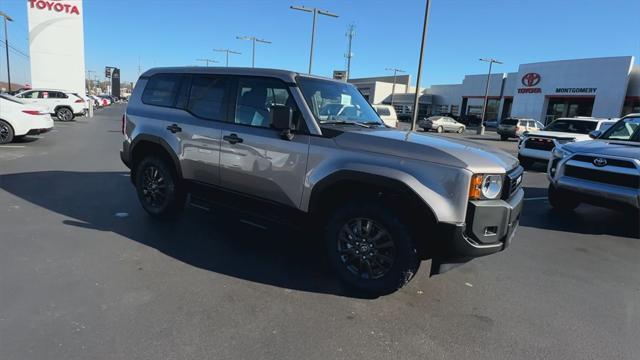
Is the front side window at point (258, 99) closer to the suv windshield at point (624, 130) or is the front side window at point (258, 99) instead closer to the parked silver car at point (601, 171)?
the parked silver car at point (601, 171)

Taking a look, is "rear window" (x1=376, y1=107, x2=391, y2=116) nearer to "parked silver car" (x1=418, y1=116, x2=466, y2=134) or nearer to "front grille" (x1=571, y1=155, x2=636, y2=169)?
"front grille" (x1=571, y1=155, x2=636, y2=169)

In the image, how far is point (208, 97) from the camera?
4770mm

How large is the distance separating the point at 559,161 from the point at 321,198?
16.2 feet

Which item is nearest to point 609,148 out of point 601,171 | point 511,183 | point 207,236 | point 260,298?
point 601,171

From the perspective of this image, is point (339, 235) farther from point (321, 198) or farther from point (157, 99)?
point (157, 99)

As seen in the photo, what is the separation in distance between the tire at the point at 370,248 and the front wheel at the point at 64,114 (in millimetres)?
22980

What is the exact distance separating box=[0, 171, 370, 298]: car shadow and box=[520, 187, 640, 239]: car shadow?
154 inches

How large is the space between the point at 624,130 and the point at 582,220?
184 cm

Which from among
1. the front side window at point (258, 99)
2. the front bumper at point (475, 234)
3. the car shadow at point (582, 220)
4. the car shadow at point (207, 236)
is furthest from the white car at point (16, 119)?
the car shadow at point (582, 220)

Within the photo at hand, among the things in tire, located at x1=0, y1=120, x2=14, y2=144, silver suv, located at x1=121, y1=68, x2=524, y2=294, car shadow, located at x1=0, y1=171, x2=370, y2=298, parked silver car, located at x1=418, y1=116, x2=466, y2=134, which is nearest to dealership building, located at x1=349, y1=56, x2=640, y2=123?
parked silver car, located at x1=418, y1=116, x2=466, y2=134

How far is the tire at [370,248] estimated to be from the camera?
11.3 ft

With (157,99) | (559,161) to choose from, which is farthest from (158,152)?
(559,161)

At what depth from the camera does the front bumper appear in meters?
3.24

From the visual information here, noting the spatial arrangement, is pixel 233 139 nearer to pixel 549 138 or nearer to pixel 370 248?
pixel 370 248
